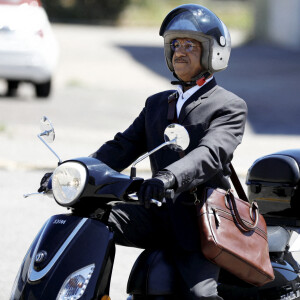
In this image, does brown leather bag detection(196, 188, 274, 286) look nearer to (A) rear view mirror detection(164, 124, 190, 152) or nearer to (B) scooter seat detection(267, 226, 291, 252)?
(B) scooter seat detection(267, 226, 291, 252)

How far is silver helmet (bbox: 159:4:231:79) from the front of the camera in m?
3.88

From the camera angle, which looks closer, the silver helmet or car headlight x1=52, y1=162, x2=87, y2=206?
car headlight x1=52, y1=162, x2=87, y2=206

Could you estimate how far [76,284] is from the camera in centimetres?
336

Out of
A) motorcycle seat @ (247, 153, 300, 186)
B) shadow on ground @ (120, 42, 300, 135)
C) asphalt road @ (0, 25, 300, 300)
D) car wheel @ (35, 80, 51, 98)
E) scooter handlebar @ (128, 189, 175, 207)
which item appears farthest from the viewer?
car wheel @ (35, 80, 51, 98)

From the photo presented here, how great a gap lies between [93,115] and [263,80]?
757 centimetres

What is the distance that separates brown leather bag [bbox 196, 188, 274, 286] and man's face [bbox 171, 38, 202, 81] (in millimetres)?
541

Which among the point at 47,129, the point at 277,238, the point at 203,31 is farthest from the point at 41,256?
the point at 277,238

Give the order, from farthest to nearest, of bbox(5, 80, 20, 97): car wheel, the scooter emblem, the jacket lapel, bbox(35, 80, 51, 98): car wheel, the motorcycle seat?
bbox(5, 80, 20, 97): car wheel, bbox(35, 80, 51, 98): car wheel, the motorcycle seat, the jacket lapel, the scooter emblem

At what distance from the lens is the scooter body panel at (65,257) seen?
11.0 feet

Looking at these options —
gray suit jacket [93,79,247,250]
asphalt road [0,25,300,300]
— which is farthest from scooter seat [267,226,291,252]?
asphalt road [0,25,300,300]

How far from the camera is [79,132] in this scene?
12.1m

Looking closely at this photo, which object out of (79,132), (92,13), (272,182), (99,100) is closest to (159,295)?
(272,182)

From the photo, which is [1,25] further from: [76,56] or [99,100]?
[76,56]

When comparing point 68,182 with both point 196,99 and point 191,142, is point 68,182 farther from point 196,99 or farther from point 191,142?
point 196,99
